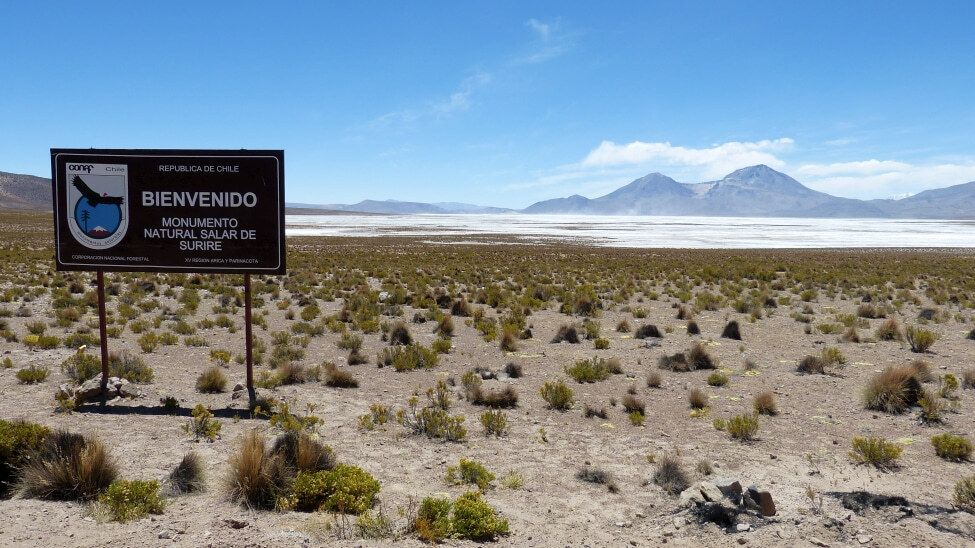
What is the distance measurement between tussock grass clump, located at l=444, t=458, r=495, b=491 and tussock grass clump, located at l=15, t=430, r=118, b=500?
3382 mm

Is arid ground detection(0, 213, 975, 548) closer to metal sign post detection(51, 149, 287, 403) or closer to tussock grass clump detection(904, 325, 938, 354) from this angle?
tussock grass clump detection(904, 325, 938, 354)

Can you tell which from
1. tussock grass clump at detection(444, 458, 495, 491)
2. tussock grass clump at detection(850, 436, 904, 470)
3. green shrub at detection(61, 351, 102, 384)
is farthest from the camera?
green shrub at detection(61, 351, 102, 384)

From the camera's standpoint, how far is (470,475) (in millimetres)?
6816

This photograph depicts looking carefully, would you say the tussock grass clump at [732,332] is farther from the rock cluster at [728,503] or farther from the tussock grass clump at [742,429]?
the rock cluster at [728,503]

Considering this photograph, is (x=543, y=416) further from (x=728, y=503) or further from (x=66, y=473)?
(x=66, y=473)

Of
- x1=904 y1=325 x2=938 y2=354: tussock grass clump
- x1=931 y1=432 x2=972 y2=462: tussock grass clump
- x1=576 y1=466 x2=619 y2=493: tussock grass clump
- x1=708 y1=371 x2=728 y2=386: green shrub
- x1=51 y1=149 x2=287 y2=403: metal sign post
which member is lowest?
x1=576 y1=466 x2=619 y2=493: tussock grass clump

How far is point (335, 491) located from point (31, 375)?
750cm

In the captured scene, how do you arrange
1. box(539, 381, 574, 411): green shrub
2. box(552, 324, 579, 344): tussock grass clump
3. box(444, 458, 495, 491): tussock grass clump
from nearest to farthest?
box(444, 458, 495, 491): tussock grass clump
box(539, 381, 574, 411): green shrub
box(552, 324, 579, 344): tussock grass clump

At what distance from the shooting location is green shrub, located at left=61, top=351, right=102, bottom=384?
412 inches

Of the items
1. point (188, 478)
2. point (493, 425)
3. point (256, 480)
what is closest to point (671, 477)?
point (493, 425)

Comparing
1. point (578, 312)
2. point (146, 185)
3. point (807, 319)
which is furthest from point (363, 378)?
point (807, 319)

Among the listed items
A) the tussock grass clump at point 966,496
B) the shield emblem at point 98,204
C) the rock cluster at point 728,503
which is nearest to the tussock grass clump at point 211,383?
the shield emblem at point 98,204

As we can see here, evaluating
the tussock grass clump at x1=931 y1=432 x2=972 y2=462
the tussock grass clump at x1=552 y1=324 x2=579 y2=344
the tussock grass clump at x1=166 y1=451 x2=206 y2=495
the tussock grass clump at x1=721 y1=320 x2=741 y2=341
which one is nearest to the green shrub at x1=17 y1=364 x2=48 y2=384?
the tussock grass clump at x1=166 y1=451 x2=206 y2=495

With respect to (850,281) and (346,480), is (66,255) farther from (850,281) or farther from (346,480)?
(850,281)
